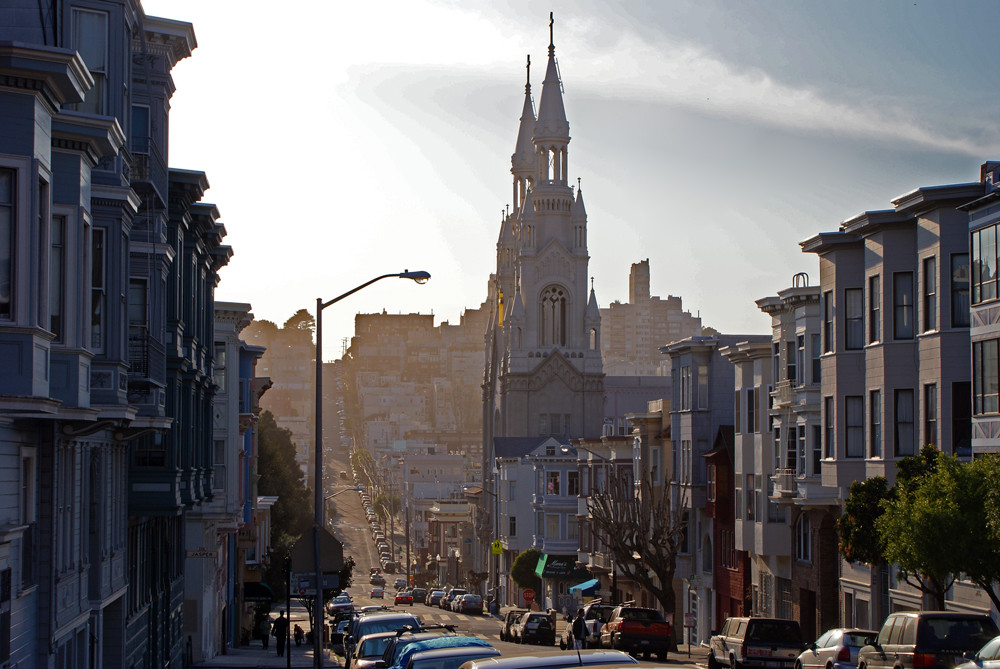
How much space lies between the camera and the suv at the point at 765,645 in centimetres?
3269

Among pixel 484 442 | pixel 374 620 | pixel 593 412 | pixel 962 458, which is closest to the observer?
pixel 962 458

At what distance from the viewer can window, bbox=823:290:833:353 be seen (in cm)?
4150

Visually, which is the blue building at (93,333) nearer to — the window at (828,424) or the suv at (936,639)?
the suv at (936,639)

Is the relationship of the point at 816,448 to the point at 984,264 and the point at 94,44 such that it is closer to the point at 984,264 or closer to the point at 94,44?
the point at 984,264

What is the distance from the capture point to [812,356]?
4606cm

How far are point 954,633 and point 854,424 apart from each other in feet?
56.7

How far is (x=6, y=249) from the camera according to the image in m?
16.1

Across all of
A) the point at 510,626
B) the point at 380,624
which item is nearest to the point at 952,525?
the point at 380,624

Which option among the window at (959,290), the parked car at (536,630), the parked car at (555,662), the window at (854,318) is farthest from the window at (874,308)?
the parked car at (555,662)

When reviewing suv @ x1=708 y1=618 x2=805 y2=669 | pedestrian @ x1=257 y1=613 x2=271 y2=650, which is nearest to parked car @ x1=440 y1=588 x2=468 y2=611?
pedestrian @ x1=257 y1=613 x2=271 y2=650

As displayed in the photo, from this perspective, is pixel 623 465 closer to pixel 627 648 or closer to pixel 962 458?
pixel 627 648

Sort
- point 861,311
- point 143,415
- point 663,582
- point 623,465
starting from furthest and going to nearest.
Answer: point 623,465 → point 663,582 → point 861,311 → point 143,415

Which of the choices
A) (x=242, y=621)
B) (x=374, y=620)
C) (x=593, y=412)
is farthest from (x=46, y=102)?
(x=593, y=412)

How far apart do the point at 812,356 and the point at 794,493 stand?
A: 14.6 feet
